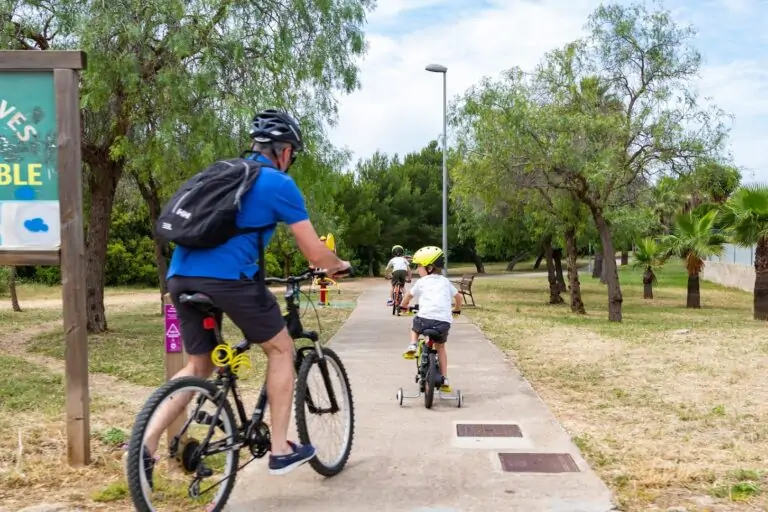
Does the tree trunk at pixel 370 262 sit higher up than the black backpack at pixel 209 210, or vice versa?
the black backpack at pixel 209 210

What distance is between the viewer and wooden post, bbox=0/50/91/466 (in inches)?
194

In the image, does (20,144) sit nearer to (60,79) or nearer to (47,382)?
(60,79)

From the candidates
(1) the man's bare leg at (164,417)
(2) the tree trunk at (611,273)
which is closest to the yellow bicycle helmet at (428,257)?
(1) the man's bare leg at (164,417)

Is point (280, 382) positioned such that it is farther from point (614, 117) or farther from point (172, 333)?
point (614, 117)

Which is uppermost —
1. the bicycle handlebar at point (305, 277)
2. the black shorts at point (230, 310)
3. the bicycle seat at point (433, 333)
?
the bicycle handlebar at point (305, 277)

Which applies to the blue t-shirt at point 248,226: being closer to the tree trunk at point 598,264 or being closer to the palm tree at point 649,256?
the palm tree at point 649,256

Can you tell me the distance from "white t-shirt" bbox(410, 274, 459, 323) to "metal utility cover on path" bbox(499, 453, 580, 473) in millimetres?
2042

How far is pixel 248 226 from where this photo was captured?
3.91m

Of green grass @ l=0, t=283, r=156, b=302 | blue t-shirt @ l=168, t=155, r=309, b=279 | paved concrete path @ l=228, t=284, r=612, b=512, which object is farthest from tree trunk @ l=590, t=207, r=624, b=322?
green grass @ l=0, t=283, r=156, b=302

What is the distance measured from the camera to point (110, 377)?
29.8 feet

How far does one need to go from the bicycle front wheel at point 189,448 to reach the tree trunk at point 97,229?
1064cm

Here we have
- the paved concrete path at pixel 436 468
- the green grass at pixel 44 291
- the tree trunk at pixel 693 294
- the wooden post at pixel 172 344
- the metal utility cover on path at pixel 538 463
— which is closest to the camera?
the paved concrete path at pixel 436 468

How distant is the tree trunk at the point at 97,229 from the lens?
46.2 ft

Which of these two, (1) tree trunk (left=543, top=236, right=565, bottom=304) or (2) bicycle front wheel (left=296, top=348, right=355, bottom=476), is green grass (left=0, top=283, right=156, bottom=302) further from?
(2) bicycle front wheel (left=296, top=348, right=355, bottom=476)
